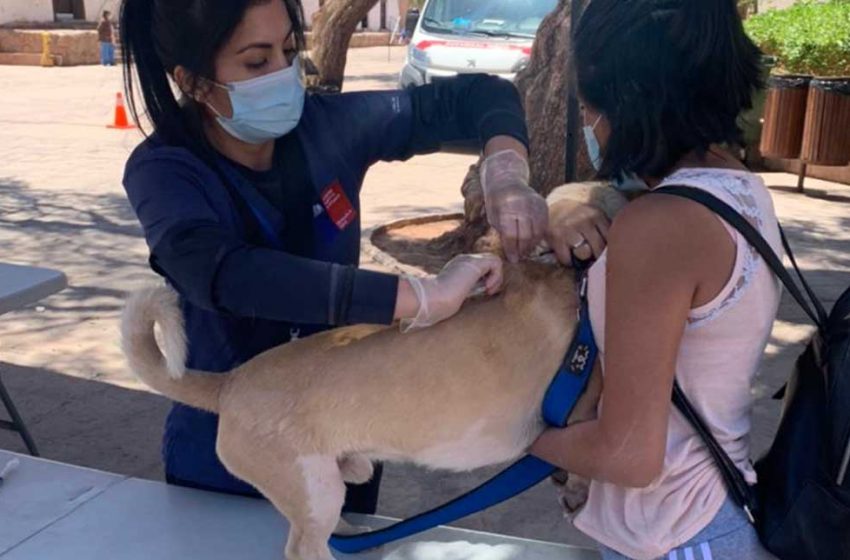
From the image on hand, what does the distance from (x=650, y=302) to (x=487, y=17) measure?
40.2 ft

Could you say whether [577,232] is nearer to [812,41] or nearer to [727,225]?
[727,225]

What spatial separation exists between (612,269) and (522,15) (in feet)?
39.6

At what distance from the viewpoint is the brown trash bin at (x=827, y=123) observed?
886 centimetres

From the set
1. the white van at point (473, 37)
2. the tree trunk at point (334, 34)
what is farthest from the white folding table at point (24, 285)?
the white van at point (473, 37)

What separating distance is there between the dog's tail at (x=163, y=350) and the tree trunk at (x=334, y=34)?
7.41 m

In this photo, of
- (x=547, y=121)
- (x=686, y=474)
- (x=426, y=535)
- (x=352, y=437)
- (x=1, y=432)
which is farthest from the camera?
(x=547, y=121)

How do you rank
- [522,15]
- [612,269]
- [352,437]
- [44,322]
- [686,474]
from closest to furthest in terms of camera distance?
1. [612,269]
2. [686,474]
3. [352,437]
4. [44,322]
5. [522,15]

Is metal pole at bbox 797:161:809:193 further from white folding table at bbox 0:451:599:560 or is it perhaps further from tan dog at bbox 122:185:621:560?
tan dog at bbox 122:185:621:560

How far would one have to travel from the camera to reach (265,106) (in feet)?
6.25

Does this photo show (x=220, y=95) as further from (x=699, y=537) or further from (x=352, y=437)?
(x=699, y=537)

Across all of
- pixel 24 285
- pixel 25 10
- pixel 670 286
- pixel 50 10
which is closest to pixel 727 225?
pixel 670 286

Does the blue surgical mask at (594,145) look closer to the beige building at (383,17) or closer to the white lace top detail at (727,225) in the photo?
the white lace top detail at (727,225)

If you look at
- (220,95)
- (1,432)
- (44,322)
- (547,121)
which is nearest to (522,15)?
(547,121)

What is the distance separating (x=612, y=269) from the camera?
139 centimetres
